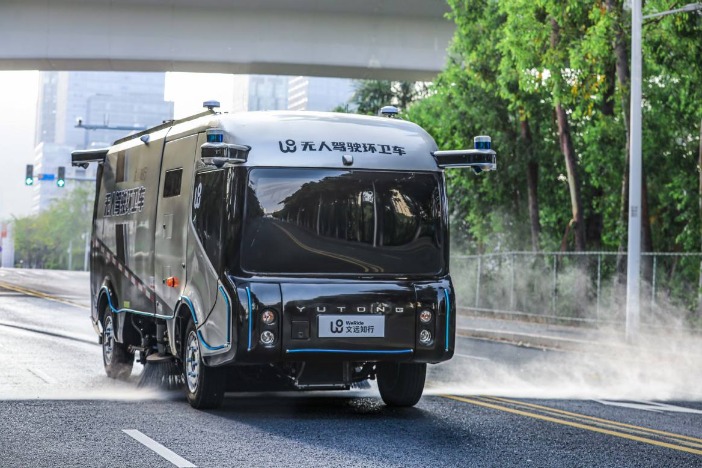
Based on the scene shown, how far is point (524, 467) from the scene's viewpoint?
7.82m

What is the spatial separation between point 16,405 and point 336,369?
3098mm

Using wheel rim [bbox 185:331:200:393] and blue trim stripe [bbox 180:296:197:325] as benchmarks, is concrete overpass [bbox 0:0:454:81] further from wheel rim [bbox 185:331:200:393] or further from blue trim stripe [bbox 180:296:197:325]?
wheel rim [bbox 185:331:200:393]

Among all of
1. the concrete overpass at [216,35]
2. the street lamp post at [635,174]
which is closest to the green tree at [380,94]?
the concrete overpass at [216,35]

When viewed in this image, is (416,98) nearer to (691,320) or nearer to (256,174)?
(691,320)

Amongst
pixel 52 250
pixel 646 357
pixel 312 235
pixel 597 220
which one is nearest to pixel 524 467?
pixel 312 235

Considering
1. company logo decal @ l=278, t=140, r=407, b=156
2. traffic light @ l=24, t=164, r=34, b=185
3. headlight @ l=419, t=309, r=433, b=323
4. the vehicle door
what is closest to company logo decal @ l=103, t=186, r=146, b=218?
the vehicle door

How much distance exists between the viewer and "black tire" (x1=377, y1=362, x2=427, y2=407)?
11164 millimetres

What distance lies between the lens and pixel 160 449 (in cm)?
829

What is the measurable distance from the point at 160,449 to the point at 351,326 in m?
2.41

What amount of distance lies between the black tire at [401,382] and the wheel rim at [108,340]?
399cm

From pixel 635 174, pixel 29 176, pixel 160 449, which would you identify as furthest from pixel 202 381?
pixel 29 176

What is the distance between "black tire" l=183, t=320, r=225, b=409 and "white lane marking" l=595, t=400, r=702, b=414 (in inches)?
164

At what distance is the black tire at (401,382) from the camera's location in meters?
11.2

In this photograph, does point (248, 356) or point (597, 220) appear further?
point (597, 220)
